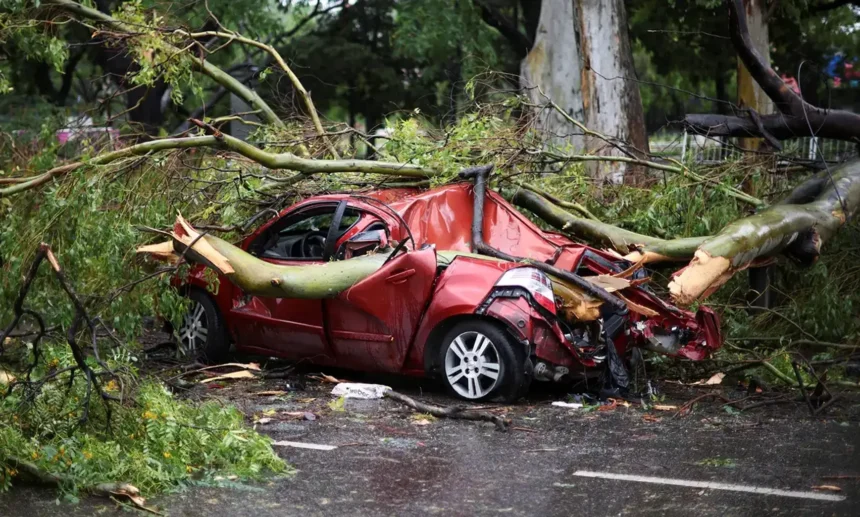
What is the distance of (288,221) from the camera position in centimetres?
955

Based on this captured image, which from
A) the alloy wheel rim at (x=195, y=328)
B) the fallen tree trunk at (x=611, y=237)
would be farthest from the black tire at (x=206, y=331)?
the fallen tree trunk at (x=611, y=237)

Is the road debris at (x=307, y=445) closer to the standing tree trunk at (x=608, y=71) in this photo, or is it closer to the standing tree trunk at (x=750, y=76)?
the standing tree trunk at (x=608, y=71)

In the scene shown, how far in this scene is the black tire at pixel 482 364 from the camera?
816 centimetres

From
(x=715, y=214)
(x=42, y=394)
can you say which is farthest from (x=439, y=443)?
(x=715, y=214)

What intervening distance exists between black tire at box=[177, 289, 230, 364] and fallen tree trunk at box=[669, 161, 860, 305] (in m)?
3.84

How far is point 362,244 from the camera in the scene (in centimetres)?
892

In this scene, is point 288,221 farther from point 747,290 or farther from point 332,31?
point 332,31

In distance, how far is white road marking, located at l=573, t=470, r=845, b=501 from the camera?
589 cm

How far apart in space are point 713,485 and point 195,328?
5238mm

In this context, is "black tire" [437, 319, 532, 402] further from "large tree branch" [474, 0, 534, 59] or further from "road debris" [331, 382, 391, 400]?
"large tree branch" [474, 0, 534, 59]

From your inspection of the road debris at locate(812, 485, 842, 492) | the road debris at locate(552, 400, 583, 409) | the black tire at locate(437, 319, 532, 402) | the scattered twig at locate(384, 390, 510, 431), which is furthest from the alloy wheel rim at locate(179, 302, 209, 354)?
the road debris at locate(812, 485, 842, 492)

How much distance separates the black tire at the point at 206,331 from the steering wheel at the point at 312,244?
0.98 meters

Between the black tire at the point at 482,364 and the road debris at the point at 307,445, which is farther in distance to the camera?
the black tire at the point at 482,364

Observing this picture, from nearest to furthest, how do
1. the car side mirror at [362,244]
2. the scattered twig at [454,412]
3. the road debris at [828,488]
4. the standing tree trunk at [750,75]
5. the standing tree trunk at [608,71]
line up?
the road debris at [828,488] → the scattered twig at [454,412] → the car side mirror at [362,244] → the standing tree trunk at [750,75] → the standing tree trunk at [608,71]
